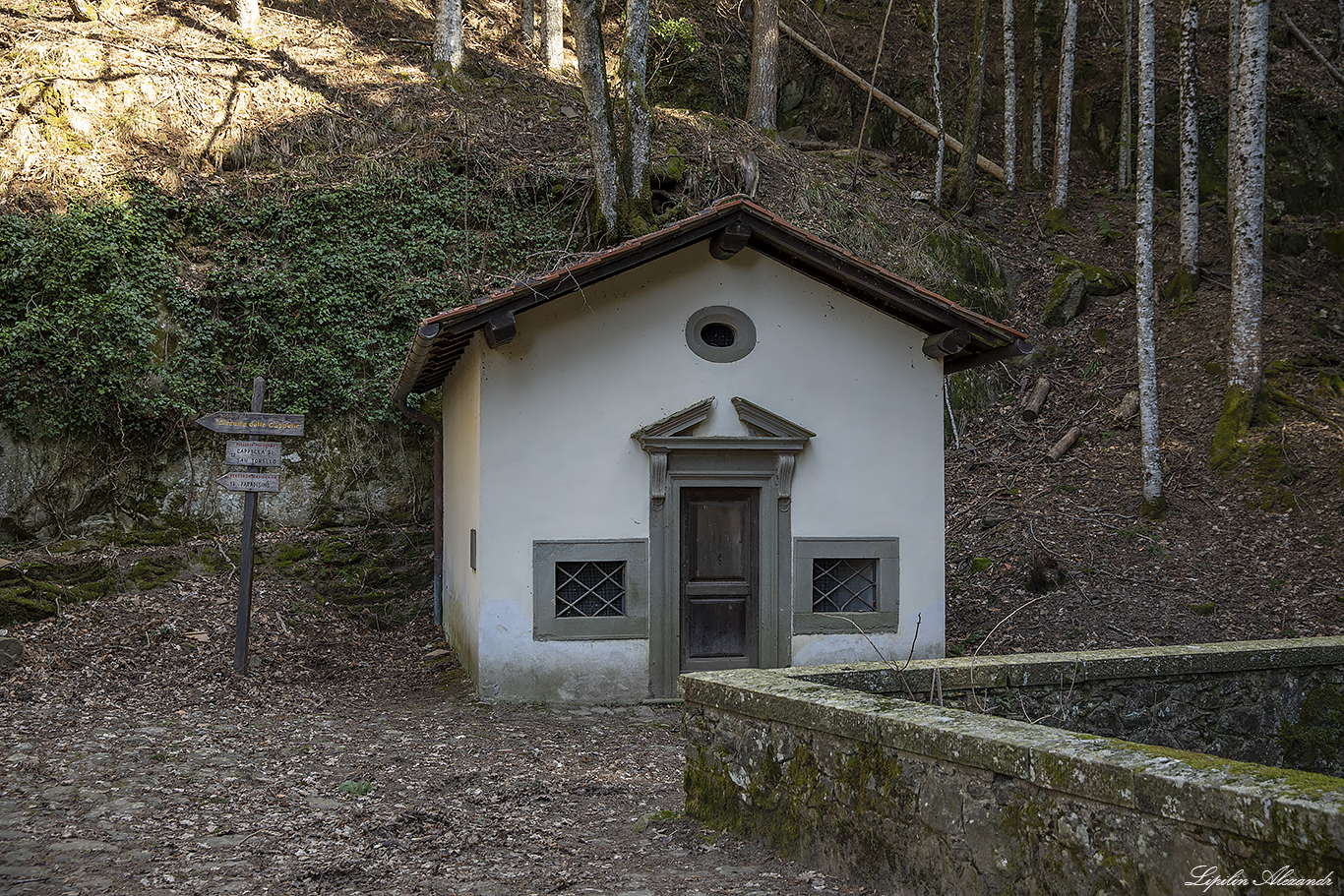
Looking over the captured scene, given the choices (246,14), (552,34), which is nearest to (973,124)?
(552,34)

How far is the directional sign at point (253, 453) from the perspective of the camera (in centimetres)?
879

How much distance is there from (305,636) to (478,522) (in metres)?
3.11

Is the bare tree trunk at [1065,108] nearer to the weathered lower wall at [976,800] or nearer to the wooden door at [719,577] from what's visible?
the wooden door at [719,577]

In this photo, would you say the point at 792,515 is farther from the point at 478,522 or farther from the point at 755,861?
the point at 755,861

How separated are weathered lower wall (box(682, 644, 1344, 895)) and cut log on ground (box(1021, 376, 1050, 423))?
11098 millimetres

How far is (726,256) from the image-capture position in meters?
8.52

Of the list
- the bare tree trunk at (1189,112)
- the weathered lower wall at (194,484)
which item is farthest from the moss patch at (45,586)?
the bare tree trunk at (1189,112)

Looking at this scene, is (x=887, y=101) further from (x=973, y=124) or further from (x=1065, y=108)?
(x=1065, y=108)

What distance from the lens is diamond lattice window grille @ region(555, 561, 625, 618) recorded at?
8289 mm

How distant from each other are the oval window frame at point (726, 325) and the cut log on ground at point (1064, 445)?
7129 millimetres

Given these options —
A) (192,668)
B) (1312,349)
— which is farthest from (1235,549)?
(192,668)

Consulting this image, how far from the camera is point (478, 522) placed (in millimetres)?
8203

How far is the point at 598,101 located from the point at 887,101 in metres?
11.5
